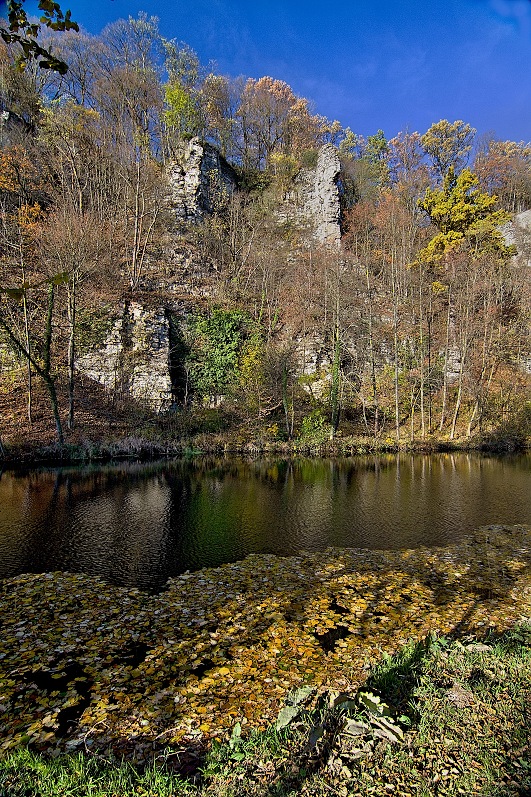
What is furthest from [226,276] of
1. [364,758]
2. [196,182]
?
[364,758]

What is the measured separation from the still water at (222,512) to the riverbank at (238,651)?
1.08m

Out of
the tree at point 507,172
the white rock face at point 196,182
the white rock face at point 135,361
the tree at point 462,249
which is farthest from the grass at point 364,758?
the tree at point 507,172

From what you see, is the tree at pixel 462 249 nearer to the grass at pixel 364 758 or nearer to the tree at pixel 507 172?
the tree at pixel 507 172

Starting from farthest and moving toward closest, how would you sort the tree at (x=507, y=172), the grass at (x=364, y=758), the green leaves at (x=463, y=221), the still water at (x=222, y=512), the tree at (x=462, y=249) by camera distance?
the tree at (x=507, y=172)
the green leaves at (x=463, y=221)
the tree at (x=462, y=249)
the still water at (x=222, y=512)
the grass at (x=364, y=758)

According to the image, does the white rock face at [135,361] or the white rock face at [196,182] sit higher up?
the white rock face at [196,182]

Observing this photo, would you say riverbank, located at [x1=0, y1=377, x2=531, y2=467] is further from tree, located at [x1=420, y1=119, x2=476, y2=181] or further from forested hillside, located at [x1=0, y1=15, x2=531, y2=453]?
tree, located at [x1=420, y1=119, x2=476, y2=181]

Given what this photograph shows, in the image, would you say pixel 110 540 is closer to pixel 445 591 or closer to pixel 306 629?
pixel 306 629

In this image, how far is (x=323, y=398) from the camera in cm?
3097

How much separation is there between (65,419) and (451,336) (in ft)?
88.2

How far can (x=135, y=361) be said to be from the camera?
28.9 metres

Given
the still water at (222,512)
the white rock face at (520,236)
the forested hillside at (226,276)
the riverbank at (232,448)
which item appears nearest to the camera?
the still water at (222,512)

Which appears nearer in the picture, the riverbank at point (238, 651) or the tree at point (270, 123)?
the riverbank at point (238, 651)

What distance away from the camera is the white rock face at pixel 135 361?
28109 mm

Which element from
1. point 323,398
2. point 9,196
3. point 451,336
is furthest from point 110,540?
point 9,196
